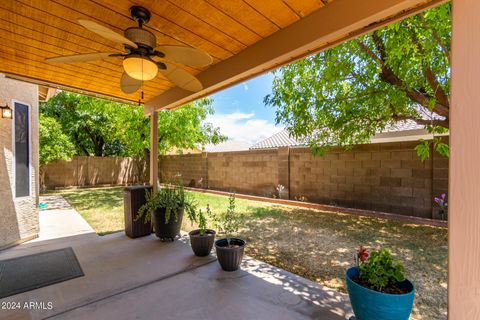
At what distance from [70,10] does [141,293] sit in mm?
2754

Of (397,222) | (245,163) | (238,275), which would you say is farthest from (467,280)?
(245,163)

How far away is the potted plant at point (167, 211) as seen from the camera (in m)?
3.87

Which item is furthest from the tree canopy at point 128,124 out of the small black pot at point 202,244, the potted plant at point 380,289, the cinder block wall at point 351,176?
the potted plant at point 380,289

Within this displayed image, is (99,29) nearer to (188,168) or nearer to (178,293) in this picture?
(178,293)

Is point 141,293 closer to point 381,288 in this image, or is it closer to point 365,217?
point 381,288

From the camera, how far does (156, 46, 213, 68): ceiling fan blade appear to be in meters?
2.12

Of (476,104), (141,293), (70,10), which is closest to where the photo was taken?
(476,104)

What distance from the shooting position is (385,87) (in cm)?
437

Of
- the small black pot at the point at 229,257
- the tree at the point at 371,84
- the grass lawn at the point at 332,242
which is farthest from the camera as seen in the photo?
the tree at the point at 371,84

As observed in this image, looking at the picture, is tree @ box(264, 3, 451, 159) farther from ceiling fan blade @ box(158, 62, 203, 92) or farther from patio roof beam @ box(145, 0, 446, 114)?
ceiling fan blade @ box(158, 62, 203, 92)

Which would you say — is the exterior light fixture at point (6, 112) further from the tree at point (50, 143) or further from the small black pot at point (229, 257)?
the tree at point (50, 143)

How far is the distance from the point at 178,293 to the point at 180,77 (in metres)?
2.32

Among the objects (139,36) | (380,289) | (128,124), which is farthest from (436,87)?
(128,124)

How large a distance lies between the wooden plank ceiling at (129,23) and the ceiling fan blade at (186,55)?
321 mm
